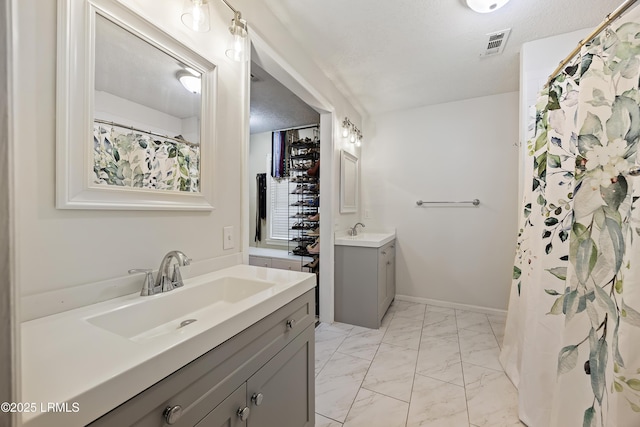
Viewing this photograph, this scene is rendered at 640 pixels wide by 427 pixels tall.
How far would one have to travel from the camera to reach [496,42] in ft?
6.27

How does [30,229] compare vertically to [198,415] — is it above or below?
above

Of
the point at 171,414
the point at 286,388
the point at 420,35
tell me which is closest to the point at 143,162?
the point at 171,414

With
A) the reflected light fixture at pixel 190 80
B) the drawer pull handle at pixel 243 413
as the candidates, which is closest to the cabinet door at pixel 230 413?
the drawer pull handle at pixel 243 413

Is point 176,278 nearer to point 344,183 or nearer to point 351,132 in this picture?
point 344,183

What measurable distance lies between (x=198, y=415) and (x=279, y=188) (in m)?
3.14

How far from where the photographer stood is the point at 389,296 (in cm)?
289

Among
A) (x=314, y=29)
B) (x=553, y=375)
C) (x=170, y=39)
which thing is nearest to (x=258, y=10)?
(x=314, y=29)

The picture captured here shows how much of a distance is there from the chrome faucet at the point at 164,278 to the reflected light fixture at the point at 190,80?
2.42 ft

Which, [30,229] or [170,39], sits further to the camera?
[170,39]

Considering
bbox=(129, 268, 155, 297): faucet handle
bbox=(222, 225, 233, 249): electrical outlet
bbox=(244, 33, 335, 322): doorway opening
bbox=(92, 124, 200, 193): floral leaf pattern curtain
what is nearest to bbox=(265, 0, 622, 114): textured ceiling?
bbox=(244, 33, 335, 322): doorway opening

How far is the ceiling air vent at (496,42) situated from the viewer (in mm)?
1813

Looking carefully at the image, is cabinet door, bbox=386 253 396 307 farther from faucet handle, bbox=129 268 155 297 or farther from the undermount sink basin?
faucet handle, bbox=129 268 155 297

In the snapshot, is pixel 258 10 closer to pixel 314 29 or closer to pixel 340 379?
pixel 314 29

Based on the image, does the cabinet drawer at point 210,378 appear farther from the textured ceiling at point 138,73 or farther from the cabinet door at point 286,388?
the textured ceiling at point 138,73
